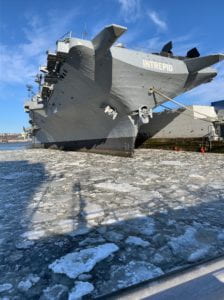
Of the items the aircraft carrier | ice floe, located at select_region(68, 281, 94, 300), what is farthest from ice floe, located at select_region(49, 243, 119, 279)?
the aircraft carrier

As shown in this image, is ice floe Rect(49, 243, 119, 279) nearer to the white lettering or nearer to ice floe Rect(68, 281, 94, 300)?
ice floe Rect(68, 281, 94, 300)

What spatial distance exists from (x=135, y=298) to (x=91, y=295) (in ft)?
1.56

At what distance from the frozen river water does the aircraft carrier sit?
5.52 m

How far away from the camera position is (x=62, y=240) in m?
2.79

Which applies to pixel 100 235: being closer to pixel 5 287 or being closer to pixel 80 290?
pixel 80 290

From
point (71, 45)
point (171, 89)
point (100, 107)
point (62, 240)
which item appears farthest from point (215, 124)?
point (62, 240)

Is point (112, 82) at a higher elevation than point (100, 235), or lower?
higher

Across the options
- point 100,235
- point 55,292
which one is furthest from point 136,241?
point 55,292

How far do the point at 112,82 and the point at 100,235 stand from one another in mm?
7886

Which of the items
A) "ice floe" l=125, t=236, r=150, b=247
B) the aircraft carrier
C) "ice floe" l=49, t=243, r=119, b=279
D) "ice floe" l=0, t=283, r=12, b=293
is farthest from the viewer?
the aircraft carrier

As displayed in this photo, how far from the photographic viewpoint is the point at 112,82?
9891mm

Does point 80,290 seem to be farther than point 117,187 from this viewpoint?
No

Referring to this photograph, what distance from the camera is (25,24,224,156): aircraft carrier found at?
9266mm

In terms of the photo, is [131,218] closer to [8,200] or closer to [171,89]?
[8,200]
